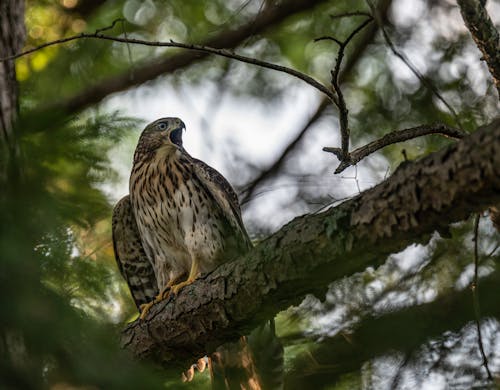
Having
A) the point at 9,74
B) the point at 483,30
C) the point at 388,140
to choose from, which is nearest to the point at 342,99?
the point at 388,140

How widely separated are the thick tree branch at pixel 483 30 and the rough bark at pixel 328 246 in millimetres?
794

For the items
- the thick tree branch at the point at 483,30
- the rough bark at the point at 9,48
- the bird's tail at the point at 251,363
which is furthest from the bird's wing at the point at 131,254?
the thick tree branch at the point at 483,30

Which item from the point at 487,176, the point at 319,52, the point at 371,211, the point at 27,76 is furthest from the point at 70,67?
the point at 487,176

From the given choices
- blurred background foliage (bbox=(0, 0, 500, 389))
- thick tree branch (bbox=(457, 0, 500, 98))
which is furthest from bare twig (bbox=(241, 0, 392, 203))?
thick tree branch (bbox=(457, 0, 500, 98))

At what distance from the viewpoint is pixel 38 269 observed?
2.06 m

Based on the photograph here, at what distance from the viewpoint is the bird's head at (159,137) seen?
20.7 ft

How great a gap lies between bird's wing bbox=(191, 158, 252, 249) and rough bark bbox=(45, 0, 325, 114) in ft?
2.89

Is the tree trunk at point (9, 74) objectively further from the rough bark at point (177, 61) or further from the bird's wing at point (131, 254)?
the bird's wing at point (131, 254)

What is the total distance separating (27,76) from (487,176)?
5.36 meters

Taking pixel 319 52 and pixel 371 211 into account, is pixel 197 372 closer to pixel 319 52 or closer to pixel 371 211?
pixel 371 211

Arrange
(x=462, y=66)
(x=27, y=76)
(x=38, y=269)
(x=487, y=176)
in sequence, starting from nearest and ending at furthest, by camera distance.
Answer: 1. (x=38, y=269)
2. (x=487, y=176)
3. (x=462, y=66)
4. (x=27, y=76)

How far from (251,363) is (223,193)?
1217 mm

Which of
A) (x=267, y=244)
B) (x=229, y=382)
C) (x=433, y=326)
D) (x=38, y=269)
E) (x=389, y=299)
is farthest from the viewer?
(x=229, y=382)

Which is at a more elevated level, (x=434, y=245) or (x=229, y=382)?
(x=434, y=245)
